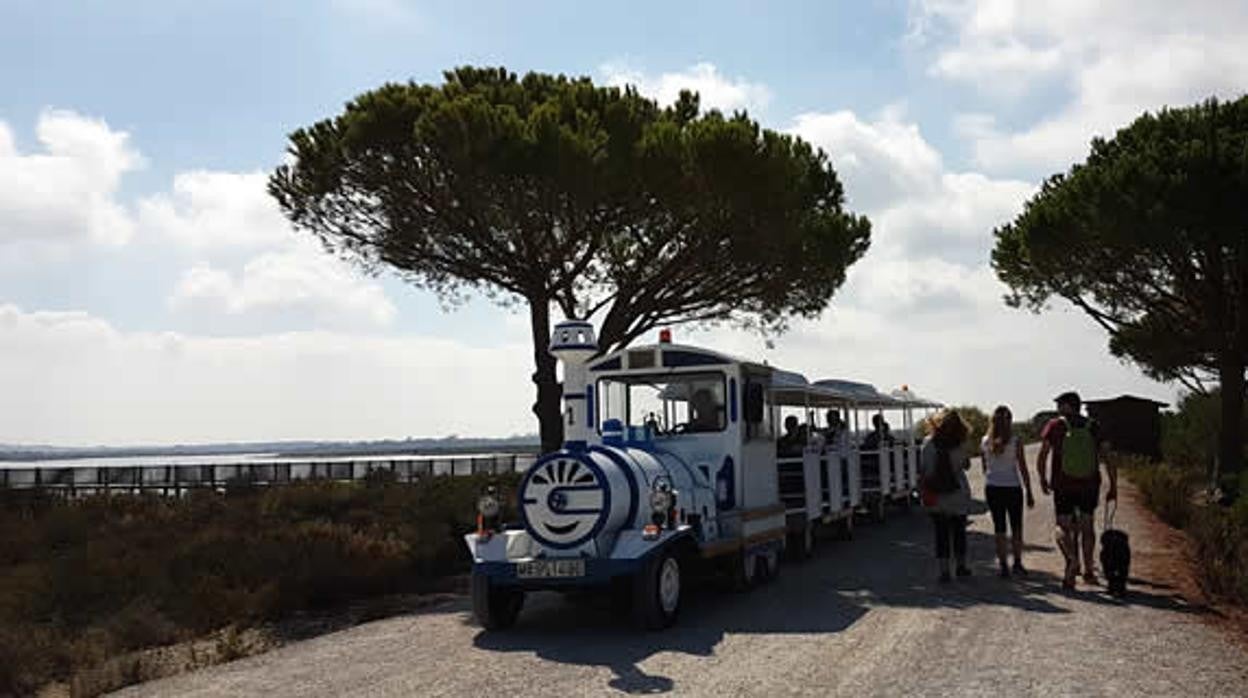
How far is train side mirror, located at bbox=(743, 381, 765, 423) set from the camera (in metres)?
12.3

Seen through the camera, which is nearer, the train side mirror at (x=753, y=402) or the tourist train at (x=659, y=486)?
the tourist train at (x=659, y=486)

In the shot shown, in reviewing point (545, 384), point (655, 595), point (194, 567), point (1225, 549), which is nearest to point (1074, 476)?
point (1225, 549)

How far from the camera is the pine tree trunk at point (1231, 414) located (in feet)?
87.1

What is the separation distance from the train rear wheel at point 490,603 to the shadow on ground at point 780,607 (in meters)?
0.12

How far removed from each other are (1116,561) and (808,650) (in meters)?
4.04

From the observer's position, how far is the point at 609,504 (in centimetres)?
997

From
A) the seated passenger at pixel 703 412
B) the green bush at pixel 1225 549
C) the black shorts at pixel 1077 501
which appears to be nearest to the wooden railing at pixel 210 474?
the seated passenger at pixel 703 412

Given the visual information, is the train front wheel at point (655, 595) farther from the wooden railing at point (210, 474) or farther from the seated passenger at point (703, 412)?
the wooden railing at point (210, 474)

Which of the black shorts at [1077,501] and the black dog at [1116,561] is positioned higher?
the black shorts at [1077,501]

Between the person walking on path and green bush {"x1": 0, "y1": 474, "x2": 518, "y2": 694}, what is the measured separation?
672 cm

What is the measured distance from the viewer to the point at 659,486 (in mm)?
10273

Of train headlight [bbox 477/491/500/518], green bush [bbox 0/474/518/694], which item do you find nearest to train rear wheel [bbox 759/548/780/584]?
train headlight [bbox 477/491/500/518]

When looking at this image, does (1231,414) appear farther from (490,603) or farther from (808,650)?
(490,603)

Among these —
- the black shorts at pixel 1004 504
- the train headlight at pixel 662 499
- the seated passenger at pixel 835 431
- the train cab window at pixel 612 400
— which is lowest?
the black shorts at pixel 1004 504
